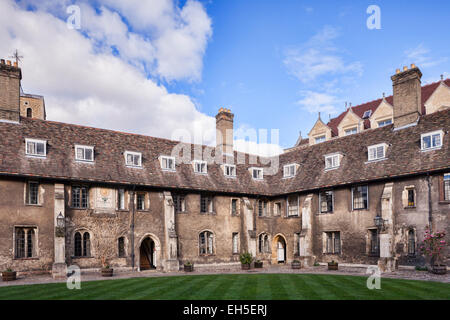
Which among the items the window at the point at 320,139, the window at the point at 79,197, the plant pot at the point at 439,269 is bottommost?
the plant pot at the point at 439,269

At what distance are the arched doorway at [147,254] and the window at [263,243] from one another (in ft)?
29.5

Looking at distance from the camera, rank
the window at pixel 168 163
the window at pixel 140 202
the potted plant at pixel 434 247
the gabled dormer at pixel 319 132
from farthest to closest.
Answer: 1. the gabled dormer at pixel 319 132
2. the window at pixel 168 163
3. the window at pixel 140 202
4. the potted plant at pixel 434 247

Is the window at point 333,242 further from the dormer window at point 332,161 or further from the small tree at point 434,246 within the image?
the small tree at point 434,246

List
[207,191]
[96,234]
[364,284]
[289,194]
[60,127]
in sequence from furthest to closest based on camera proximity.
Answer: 1. [289,194]
2. [207,191]
3. [60,127]
4. [96,234]
5. [364,284]

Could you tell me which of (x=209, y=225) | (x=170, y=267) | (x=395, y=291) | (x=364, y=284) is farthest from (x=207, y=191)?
(x=395, y=291)

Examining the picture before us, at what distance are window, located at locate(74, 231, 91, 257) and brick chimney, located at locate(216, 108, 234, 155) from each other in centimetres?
1467

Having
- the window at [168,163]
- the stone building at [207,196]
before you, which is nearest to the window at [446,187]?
the stone building at [207,196]

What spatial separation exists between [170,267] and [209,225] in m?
5.22

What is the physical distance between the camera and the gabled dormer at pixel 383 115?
45866 mm

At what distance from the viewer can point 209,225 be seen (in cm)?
3086

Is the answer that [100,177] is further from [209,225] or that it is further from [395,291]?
[395,291]

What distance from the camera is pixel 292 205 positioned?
3300 cm

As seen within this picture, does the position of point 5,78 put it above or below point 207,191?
above

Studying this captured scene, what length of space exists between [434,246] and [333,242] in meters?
7.81
